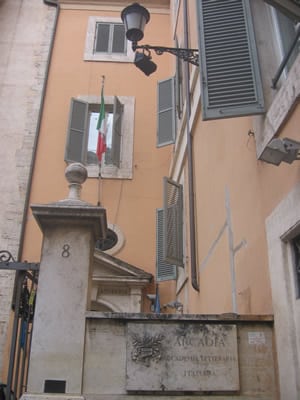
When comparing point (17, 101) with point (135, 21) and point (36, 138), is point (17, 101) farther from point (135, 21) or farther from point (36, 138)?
point (135, 21)

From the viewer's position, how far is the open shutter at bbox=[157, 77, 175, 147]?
971cm

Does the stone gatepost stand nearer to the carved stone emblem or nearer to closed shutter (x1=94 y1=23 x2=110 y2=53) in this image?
the carved stone emblem

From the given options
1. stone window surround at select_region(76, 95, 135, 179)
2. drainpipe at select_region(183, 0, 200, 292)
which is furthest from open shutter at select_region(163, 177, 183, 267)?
stone window surround at select_region(76, 95, 135, 179)

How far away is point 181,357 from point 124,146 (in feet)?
29.5

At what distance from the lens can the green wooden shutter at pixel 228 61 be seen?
4.16 meters

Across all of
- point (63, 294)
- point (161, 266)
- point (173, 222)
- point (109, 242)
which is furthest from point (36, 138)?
point (63, 294)

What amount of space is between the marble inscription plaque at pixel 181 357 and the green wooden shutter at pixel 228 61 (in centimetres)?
180

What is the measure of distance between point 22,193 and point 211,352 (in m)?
8.71

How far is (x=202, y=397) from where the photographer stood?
11.6 feet

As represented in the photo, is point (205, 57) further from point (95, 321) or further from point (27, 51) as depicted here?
point (27, 51)

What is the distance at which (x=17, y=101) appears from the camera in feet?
41.4

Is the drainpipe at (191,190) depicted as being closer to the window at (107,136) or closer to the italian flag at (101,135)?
the italian flag at (101,135)

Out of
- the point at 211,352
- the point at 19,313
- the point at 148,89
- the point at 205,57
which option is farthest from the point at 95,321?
the point at 148,89

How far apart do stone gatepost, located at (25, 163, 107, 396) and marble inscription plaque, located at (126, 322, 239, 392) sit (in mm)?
404
